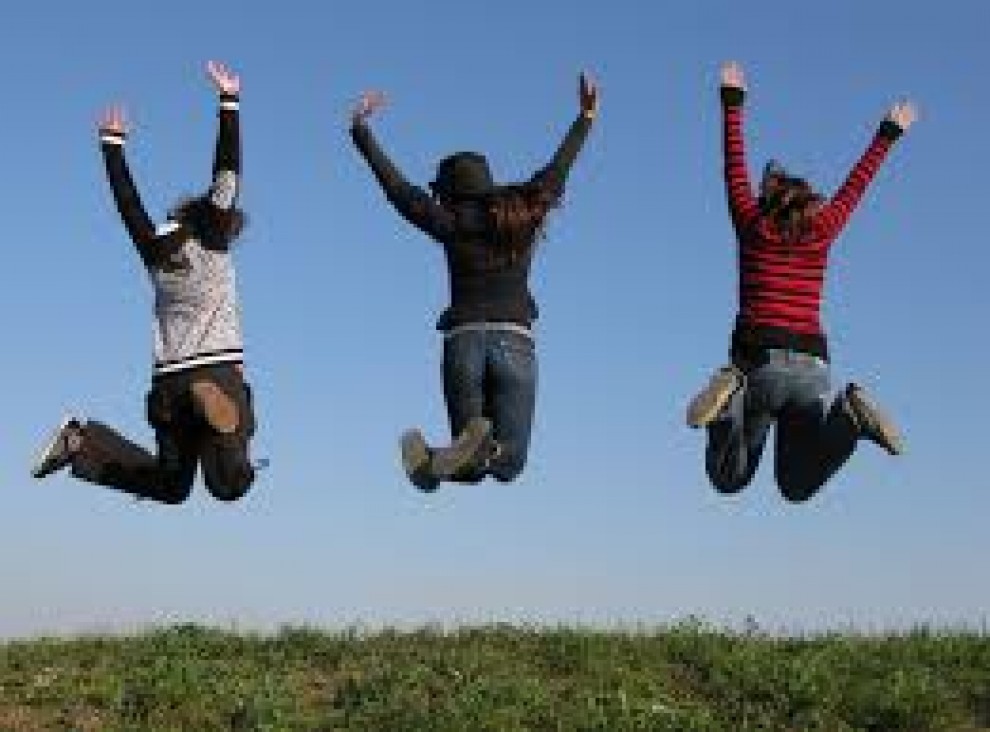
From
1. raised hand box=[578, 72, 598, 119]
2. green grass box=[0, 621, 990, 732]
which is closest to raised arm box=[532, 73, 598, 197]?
raised hand box=[578, 72, 598, 119]

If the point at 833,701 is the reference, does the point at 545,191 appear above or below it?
above

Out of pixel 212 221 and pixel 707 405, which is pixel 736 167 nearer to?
pixel 707 405

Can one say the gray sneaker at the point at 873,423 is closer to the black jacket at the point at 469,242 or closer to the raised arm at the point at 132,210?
the black jacket at the point at 469,242

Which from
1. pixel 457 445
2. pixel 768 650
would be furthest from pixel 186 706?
pixel 768 650

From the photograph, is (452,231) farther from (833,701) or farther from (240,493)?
(833,701)

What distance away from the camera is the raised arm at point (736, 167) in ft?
39.0

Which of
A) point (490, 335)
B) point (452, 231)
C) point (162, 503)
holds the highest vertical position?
point (452, 231)

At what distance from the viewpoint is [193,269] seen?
11.5m

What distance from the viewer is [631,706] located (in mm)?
10797

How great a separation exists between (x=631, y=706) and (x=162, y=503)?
13.0 feet

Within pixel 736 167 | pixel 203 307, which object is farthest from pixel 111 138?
pixel 736 167

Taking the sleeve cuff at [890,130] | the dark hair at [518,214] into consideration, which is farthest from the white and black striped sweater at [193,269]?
the sleeve cuff at [890,130]

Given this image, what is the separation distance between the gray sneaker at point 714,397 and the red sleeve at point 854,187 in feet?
4.33

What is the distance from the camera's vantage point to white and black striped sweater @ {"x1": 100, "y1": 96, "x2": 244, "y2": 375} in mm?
11422
